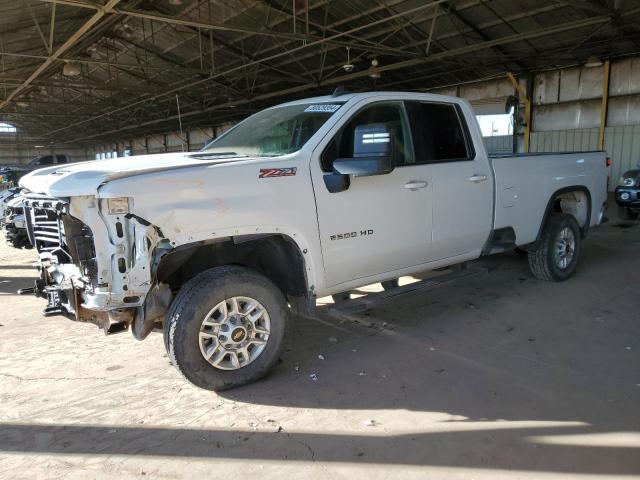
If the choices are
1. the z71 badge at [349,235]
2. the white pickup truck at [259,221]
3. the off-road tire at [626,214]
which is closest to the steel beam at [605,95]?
the off-road tire at [626,214]

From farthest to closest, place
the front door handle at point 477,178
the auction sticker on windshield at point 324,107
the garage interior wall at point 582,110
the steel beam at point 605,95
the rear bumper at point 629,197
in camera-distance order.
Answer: the steel beam at point 605,95 → the garage interior wall at point 582,110 → the rear bumper at point 629,197 → the front door handle at point 477,178 → the auction sticker on windshield at point 324,107

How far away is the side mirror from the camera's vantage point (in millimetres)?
3658

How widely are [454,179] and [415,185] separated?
1.82 feet

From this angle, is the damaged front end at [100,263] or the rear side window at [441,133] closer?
the damaged front end at [100,263]

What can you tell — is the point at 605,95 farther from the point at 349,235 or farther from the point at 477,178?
the point at 349,235

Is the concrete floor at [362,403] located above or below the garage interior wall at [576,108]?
below

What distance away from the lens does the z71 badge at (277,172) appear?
350 centimetres

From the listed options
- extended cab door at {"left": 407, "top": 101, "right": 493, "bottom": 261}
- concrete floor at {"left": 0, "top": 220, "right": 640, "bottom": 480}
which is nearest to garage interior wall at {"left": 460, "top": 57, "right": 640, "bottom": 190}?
extended cab door at {"left": 407, "top": 101, "right": 493, "bottom": 261}

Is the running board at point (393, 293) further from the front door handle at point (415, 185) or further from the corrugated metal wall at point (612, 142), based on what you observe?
the corrugated metal wall at point (612, 142)

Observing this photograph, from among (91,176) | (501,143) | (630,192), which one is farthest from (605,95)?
(91,176)

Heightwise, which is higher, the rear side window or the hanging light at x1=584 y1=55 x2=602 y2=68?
the hanging light at x1=584 y1=55 x2=602 y2=68

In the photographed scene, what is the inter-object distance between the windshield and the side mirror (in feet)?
1.40

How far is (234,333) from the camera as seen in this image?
355 centimetres

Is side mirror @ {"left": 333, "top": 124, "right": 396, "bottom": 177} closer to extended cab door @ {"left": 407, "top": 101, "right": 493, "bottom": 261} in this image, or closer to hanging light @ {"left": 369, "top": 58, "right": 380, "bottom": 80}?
extended cab door @ {"left": 407, "top": 101, "right": 493, "bottom": 261}
